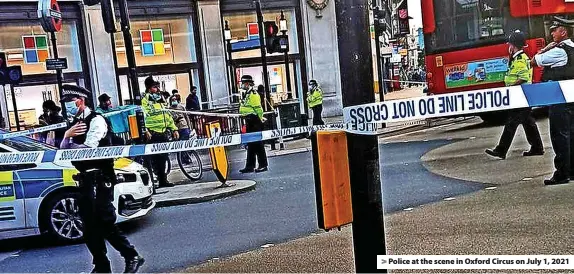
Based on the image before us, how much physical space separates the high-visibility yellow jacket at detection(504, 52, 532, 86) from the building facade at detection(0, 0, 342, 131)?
582 centimetres

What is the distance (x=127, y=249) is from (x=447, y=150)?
633cm

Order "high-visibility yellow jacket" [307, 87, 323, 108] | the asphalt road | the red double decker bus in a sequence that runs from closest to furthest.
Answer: the asphalt road < the red double decker bus < "high-visibility yellow jacket" [307, 87, 323, 108]

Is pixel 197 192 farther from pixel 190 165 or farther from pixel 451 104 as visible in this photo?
pixel 451 104

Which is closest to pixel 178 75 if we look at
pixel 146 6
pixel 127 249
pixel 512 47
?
pixel 146 6

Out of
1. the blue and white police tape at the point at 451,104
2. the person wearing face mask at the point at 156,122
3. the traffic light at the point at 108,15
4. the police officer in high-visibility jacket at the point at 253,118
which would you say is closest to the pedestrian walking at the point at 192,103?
the police officer in high-visibility jacket at the point at 253,118

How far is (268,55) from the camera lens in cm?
1492

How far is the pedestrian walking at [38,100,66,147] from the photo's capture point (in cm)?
642

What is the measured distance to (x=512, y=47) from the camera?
8.12 meters

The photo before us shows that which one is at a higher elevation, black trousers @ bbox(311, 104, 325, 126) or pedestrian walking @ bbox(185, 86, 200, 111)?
pedestrian walking @ bbox(185, 86, 200, 111)

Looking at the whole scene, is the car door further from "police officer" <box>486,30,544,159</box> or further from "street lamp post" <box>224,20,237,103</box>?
"street lamp post" <box>224,20,237,103</box>

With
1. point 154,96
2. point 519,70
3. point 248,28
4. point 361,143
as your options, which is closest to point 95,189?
point 361,143

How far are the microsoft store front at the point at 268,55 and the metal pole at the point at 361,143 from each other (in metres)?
12.2

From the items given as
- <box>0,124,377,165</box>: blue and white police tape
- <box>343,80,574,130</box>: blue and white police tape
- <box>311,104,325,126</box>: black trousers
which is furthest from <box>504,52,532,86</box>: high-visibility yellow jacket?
<box>311,104,325,126</box>: black trousers

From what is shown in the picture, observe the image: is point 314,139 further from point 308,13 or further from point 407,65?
point 407,65
